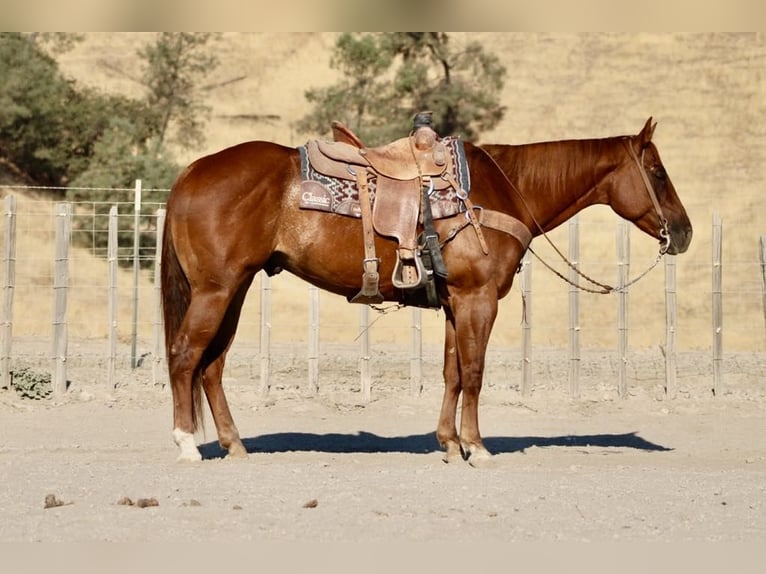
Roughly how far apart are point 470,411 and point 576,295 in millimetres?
4886

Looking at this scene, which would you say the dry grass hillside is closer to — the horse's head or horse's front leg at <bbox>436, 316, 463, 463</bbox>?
horse's front leg at <bbox>436, 316, 463, 463</bbox>

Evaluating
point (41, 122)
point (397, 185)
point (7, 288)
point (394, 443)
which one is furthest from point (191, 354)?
point (41, 122)

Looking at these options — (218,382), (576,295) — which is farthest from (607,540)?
(576,295)

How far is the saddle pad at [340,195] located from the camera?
303 inches

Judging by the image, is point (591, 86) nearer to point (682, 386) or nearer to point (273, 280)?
point (273, 280)

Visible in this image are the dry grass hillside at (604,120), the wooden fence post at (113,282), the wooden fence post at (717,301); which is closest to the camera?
the wooden fence post at (113,282)

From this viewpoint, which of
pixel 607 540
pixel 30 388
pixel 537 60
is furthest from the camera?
pixel 537 60

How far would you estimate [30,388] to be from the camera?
1219cm

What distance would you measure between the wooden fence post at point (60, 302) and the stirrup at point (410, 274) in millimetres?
5655

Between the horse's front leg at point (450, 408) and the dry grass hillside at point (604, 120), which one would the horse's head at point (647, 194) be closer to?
the horse's front leg at point (450, 408)

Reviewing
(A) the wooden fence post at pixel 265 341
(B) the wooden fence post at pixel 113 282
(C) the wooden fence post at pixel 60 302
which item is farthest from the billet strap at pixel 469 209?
(B) the wooden fence post at pixel 113 282

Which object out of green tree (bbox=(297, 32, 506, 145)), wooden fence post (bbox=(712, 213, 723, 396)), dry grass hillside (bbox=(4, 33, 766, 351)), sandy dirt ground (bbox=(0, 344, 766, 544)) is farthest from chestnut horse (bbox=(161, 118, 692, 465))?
green tree (bbox=(297, 32, 506, 145))

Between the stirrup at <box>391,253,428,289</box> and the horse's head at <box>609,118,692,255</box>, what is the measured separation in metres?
1.62

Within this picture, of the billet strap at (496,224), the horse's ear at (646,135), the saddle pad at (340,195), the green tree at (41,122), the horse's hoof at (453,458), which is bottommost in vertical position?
the horse's hoof at (453,458)
